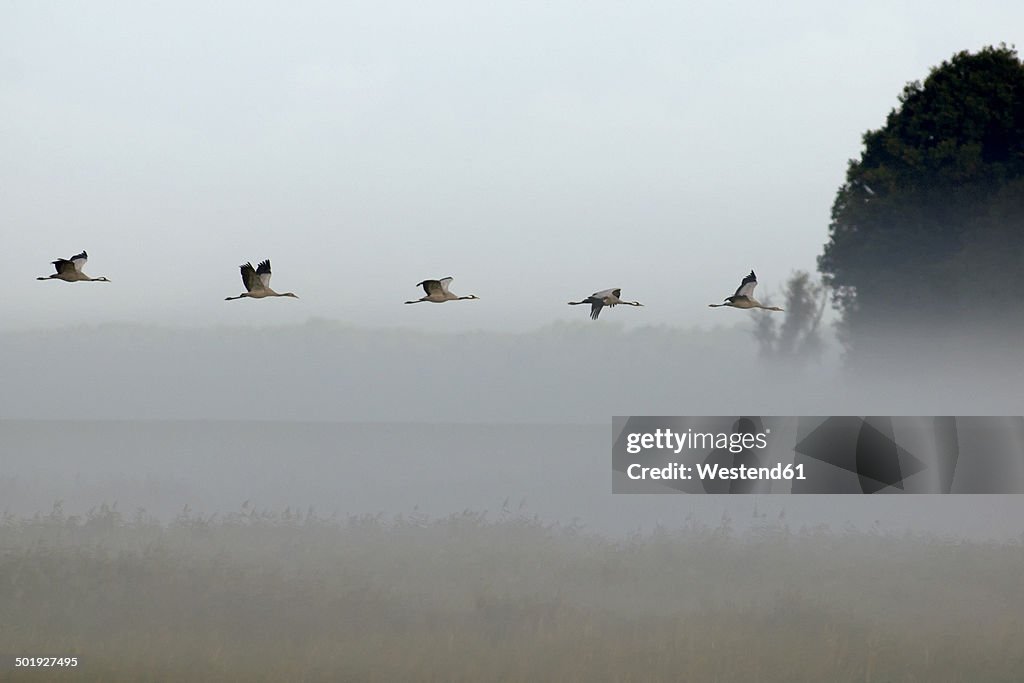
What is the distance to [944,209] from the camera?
34344 millimetres

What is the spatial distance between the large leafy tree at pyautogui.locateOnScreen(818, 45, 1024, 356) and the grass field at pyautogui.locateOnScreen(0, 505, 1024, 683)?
12.3 m

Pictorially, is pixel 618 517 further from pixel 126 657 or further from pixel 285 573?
pixel 126 657

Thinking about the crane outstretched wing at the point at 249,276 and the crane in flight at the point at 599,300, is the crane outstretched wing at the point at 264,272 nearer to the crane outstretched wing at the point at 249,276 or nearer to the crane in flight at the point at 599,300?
the crane outstretched wing at the point at 249,276

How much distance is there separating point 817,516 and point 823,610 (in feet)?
21.6

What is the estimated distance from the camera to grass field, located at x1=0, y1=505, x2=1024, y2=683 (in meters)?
15.2

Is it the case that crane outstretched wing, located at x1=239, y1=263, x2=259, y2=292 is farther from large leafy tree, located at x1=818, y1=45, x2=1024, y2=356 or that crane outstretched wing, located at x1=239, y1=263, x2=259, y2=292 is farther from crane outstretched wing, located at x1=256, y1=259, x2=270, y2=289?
large leafy tree, located at x1=818, y1=45, x2=1024, y2=356

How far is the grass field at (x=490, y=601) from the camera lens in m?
15.2

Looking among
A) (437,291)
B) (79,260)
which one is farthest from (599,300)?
(79,260)

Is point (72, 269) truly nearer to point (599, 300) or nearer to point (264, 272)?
point (264, 272)

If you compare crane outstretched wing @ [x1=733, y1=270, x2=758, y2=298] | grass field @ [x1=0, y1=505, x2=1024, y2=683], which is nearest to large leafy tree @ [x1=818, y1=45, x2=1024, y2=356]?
grass field @ [x1=0, y1=505, x2=1024, y2=683]

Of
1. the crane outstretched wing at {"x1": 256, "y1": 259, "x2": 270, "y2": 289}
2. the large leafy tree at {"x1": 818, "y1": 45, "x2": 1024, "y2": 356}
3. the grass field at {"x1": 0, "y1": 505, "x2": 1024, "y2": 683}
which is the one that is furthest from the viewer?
the large leafy tree at {"x1": 818, "y1": 45, "x2": 1024, "y2": 356}

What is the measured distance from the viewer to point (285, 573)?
18.8 meters

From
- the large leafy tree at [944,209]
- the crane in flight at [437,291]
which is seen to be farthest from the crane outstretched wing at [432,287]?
the large leafy tree at [944,209]

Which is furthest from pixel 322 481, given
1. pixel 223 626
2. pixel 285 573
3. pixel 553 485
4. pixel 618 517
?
pixel 223 626
